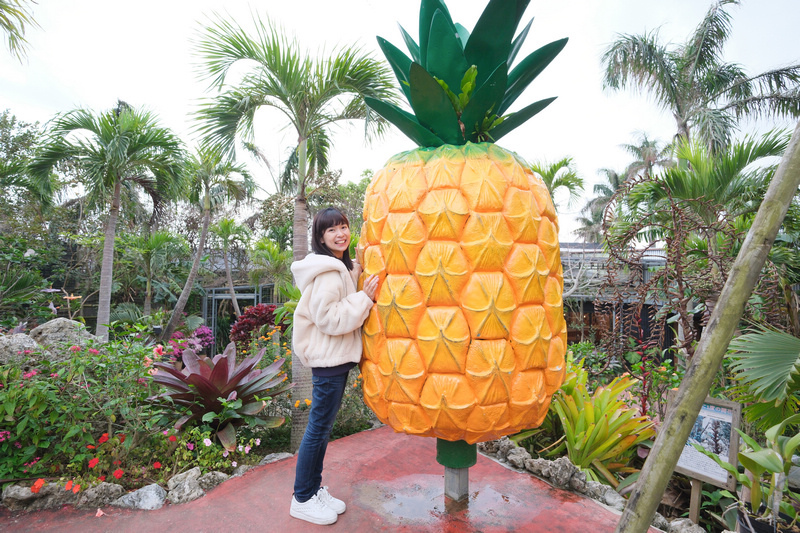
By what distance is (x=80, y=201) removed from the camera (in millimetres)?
12758

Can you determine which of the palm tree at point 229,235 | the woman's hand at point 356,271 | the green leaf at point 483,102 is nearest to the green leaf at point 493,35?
the green leaf at point 483,102

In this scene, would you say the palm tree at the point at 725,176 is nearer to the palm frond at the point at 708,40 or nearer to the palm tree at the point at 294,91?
the palm tree at the point at 294,91

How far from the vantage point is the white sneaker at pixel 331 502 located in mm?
2176

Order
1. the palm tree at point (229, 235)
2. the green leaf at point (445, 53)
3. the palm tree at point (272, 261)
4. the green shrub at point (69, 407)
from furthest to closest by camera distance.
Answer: the palm tree at point (229, 235) < the palm tree at point (272, 261) < the green shrub at point (69, 407) < the green leaf at point (445, 53)

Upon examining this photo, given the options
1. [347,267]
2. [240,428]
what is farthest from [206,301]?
[347,267]

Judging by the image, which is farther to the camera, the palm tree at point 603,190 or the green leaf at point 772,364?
the palm tree at point 603,190

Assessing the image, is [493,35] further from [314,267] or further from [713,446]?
[713,446]

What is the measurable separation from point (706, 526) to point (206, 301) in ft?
49.2

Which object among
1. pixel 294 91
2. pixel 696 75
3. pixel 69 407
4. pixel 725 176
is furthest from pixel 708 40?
pixel 69 407

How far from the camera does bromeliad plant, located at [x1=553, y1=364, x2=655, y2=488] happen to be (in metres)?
2.93

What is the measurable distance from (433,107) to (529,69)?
49cm

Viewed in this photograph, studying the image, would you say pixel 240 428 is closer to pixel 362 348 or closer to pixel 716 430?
pixel 362 348

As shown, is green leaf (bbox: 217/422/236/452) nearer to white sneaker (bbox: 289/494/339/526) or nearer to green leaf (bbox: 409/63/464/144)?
white sneaker (bbox: 289/494/339/526)

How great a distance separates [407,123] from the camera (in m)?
1.86
